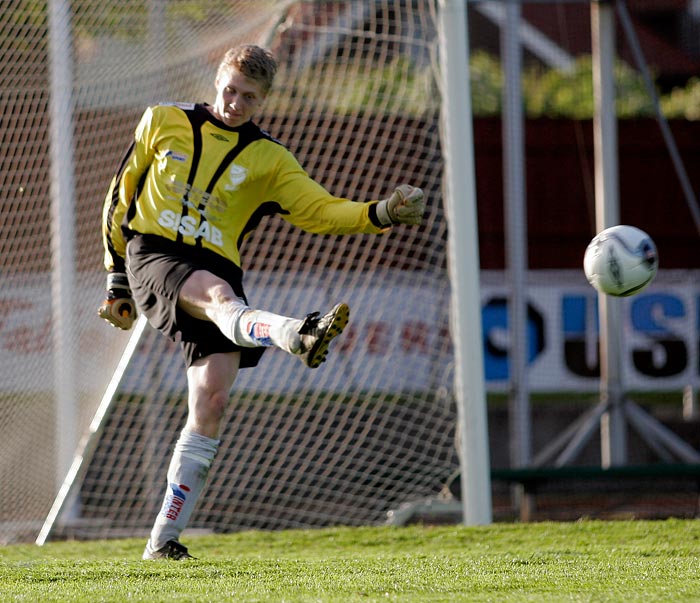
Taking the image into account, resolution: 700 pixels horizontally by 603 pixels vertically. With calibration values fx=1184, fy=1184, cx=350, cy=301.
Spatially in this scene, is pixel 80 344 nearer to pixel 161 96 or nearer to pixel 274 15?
pixel 161 96

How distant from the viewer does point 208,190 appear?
4.39 metres

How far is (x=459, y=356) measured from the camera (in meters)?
5.79

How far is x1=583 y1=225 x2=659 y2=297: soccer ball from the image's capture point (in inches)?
172

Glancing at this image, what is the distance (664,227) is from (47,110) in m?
5.55

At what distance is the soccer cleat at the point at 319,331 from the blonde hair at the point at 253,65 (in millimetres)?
1099

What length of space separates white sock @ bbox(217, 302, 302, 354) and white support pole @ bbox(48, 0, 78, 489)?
256cm

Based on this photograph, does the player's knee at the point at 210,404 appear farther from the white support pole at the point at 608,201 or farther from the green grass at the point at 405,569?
the white support pole at the point at 608,201

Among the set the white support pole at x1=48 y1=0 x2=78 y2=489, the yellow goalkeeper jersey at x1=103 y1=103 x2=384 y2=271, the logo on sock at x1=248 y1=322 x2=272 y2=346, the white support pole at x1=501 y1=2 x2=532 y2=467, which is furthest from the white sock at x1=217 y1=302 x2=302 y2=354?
the white support pole at x1=501 y1=2 x2=532 y2=467

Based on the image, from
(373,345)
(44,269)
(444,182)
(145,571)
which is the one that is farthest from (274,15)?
(145,571)

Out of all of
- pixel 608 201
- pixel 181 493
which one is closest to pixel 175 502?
pixel 181 493

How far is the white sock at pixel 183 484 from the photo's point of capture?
13.8ft

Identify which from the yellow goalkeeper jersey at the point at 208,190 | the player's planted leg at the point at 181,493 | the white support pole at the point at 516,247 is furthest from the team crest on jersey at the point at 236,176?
the white support pole at the point at 516,247

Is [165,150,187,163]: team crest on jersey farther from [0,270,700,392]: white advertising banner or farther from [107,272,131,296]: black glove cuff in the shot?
[0,270,700,392]: white advertising banner

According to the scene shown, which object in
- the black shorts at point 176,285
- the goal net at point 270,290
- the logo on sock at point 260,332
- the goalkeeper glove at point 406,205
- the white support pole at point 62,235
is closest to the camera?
the logo on sock at point 260,332
